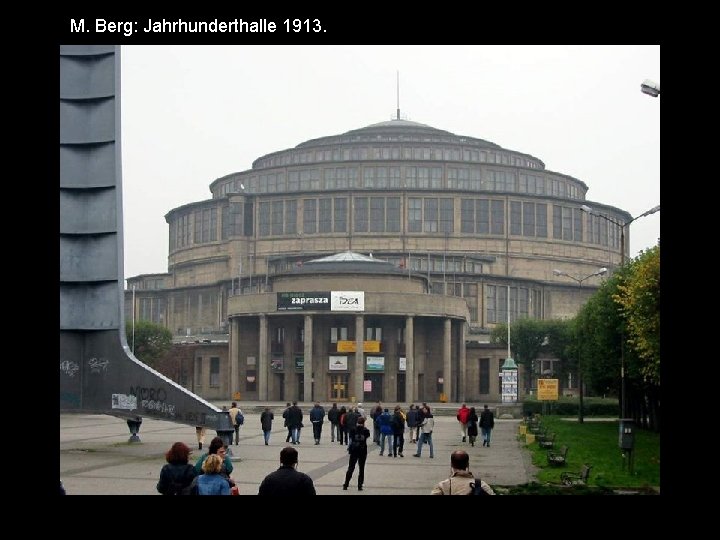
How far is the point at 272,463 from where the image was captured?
98.6ft

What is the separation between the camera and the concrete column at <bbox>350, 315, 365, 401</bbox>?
290 feet

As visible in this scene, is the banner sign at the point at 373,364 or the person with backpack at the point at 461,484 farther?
the banner sign at the point at 373,364

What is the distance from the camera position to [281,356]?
91.9m

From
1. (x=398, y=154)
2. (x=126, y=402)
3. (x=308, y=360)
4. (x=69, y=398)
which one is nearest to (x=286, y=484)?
(x=126, y=402)

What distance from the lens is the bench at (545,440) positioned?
1385 inches

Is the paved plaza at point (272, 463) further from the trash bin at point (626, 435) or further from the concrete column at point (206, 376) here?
the concrete column at point (206, 376)

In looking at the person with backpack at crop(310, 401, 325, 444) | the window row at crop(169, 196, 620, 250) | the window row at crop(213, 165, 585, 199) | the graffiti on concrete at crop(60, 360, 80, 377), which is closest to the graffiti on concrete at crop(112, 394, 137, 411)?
the graffiti on concrete at crop(60, 360, 80, 377)

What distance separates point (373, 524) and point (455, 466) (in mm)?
1895

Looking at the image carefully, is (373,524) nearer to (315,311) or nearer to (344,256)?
(315,311)

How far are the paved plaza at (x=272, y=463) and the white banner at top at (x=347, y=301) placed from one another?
39.7m

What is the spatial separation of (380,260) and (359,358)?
15242mm

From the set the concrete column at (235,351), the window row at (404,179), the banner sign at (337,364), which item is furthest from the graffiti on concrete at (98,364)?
the window row at (404,179)

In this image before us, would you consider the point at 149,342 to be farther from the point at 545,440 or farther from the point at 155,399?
the point at 155,399
